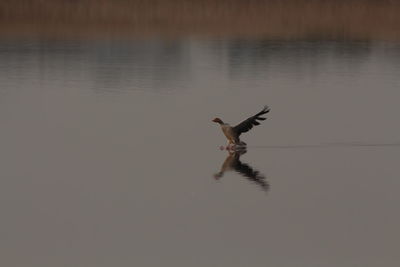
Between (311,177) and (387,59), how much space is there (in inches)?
542

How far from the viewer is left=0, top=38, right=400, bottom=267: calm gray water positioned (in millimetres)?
10562

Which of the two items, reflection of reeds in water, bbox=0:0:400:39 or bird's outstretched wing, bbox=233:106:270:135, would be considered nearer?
bird's outstretched wing, bbox=233:106:270:135

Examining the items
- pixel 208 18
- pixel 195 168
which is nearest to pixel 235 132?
pixel 195 168

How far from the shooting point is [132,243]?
1062 centimetres

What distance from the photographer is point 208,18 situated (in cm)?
3847

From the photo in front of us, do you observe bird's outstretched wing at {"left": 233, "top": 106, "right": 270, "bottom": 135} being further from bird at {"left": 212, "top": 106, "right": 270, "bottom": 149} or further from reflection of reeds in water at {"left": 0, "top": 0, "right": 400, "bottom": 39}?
reflection of reeds in water at {"left": 0, "top": 0, "right": 400, "bottom": 39}

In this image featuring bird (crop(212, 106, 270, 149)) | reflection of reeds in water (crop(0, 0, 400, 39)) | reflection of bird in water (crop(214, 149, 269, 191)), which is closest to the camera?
reflection of bird in water (crop(214, 149, 269, 191))

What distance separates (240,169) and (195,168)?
491 millimetres

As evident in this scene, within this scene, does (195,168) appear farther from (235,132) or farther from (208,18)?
(208,18)

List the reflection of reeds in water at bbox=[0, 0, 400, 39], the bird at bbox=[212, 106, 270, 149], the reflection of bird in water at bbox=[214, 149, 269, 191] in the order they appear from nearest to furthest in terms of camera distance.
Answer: the reflection of bird in water at bbox=[214, 149, 269, 191] → the bird at bbox=[212, 106, 270, 149] → the reflection of reeds in water at bbox=[0, 0, 400, 39]

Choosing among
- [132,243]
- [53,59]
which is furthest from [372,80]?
[132,243]

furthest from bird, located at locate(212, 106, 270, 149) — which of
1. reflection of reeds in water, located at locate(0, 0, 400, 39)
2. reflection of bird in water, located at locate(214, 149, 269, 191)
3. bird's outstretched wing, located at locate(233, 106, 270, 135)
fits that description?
reflection of reeds in water, located at locate(0, 0, 400, 39)

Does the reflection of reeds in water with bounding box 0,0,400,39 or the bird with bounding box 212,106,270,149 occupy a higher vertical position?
the bird with bounding box 212,106,270,149

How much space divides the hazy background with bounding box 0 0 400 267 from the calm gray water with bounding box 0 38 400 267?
0.9 inches
